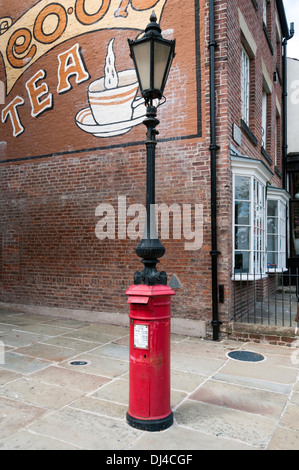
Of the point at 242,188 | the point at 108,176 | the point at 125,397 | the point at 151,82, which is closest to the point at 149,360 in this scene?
the point at 125,397

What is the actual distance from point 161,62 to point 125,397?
339 cm

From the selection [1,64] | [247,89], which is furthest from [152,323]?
[1,64]

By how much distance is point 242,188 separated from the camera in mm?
7359

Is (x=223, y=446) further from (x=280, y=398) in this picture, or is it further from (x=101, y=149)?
(x=101, y=149)

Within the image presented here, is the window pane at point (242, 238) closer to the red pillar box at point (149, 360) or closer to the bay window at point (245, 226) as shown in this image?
the bay window at point (245, 226)

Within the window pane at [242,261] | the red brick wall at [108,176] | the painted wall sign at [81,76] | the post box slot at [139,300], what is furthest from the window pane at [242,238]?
the post box slot at [139,300]

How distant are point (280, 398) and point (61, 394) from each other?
2377mm

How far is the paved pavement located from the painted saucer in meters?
4.11

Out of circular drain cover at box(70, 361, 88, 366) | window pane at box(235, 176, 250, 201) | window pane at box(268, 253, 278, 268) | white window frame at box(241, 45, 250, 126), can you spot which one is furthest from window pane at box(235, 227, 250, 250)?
circular drain cover at box(70, 361, 88, 366)

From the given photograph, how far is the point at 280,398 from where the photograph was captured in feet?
13.5

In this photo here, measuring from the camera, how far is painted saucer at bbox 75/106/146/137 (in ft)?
24.8

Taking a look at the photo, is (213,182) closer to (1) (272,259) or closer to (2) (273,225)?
(2) (273,225)

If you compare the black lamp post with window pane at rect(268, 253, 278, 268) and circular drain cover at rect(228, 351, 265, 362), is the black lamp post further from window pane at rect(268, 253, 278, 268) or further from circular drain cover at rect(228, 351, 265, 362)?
window pane at rect(268, 253, 278, 268)

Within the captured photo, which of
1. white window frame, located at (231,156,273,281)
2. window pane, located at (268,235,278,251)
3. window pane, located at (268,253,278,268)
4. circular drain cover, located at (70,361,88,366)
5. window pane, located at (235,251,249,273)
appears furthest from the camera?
window pane, located at (268,235,278,251)
